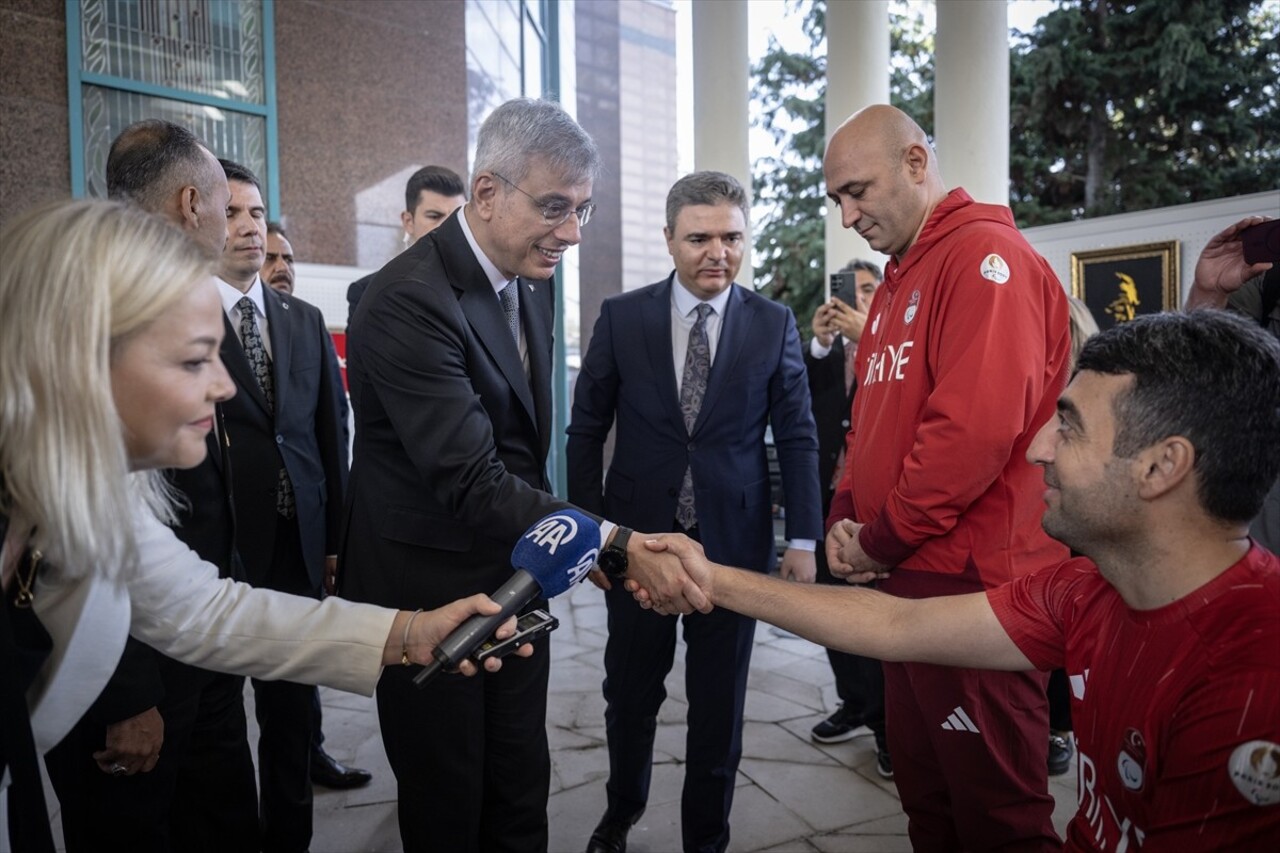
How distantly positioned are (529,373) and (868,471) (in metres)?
0.92

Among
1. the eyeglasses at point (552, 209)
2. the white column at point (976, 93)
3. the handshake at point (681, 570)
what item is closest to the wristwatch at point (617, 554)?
the handshake at point (681, 570)

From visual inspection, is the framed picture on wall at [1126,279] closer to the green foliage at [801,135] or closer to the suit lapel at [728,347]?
the suit lapel at [728,347]

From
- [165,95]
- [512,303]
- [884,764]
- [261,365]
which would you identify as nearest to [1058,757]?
[884,764]

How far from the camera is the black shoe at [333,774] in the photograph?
371 centimetres

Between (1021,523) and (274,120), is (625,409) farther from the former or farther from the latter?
(274,120)

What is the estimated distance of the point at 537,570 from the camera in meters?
1.80

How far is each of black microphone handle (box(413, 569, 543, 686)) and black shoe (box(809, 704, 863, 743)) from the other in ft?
9.02

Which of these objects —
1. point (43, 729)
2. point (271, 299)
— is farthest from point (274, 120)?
point (43, 729)

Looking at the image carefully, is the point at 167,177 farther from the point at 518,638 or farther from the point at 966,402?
the point at 966,402

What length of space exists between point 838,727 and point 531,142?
2991 millimetres

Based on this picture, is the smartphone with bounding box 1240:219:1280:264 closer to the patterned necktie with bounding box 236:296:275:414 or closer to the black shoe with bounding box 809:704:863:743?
the black shoe with bounding box 809:704:863:743

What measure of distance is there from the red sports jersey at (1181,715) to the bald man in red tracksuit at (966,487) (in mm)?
527

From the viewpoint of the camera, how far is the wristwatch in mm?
2443

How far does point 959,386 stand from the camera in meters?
2.22
